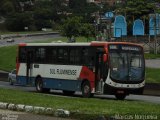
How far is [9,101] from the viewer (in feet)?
60.8

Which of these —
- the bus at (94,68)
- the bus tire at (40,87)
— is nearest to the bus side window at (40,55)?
the bus at (94,68)

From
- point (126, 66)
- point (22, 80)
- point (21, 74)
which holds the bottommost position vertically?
point (22, 80)

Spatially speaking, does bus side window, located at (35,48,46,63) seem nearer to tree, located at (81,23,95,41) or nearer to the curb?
the curb

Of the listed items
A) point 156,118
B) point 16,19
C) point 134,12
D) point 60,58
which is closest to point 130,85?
point 60,58

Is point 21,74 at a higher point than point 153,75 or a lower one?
higher

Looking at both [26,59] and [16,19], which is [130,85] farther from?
[16,19]

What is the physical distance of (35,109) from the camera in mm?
15898

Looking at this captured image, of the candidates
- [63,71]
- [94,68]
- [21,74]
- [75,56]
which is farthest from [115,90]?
[21,74]

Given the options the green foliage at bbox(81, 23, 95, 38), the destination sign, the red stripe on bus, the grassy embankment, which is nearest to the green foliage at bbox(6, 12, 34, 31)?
the grassy embankment

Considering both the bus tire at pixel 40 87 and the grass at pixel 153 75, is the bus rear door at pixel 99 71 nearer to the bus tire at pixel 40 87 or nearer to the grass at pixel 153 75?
the bus tire at pixel 40 87

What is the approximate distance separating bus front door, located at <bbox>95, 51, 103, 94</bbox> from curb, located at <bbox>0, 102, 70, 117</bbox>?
30.5 ft

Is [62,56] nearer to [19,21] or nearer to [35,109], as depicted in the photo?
[35,109]

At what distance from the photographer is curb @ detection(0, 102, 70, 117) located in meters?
14.8

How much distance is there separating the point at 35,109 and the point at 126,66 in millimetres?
11298
